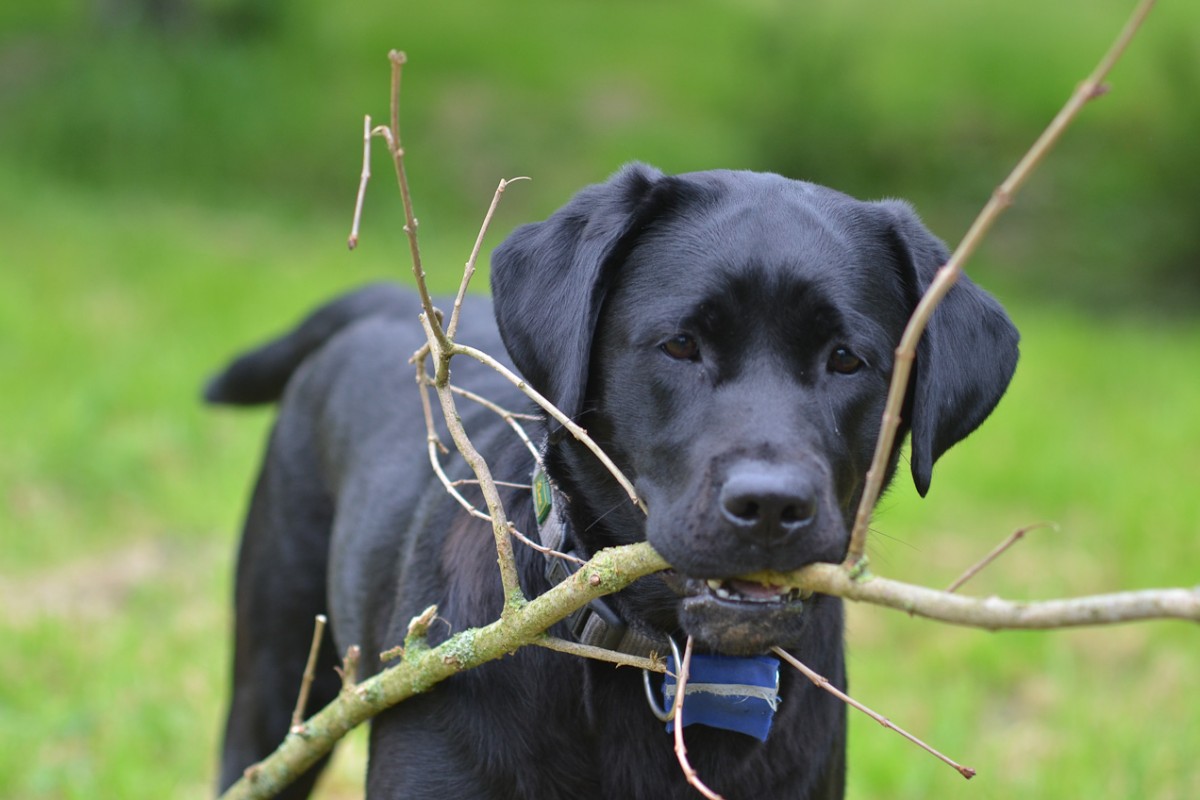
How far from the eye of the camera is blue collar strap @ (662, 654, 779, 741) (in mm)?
2641

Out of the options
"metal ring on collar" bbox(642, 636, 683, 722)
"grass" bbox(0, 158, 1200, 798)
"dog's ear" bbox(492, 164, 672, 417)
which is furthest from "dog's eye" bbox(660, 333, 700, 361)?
"grass" bbox(0, 158, 1200, 798)

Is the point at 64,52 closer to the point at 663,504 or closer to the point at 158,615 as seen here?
the point at 158,615

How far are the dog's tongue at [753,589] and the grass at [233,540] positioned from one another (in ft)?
2.38

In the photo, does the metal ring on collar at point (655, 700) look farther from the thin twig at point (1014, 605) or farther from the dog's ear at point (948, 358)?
the dog's ear at point (948, 358)

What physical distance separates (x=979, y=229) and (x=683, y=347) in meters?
0.99

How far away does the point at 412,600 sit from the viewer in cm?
303

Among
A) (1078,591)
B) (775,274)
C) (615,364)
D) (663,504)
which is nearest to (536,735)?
(663,504)

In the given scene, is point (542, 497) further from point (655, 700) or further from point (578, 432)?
point (655, 700)

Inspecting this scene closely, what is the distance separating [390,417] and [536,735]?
55.9 inches

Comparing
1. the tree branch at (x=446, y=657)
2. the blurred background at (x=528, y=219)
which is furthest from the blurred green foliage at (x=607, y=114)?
the tree branch at (x=446, y=657)

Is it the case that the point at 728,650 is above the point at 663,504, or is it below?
below

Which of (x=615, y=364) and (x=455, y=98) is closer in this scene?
(x=615, y=364)

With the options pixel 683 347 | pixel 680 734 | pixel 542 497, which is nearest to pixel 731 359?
pixel 683 347

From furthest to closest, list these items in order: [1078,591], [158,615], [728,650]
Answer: [1078,591], [158,615], [728,650]
